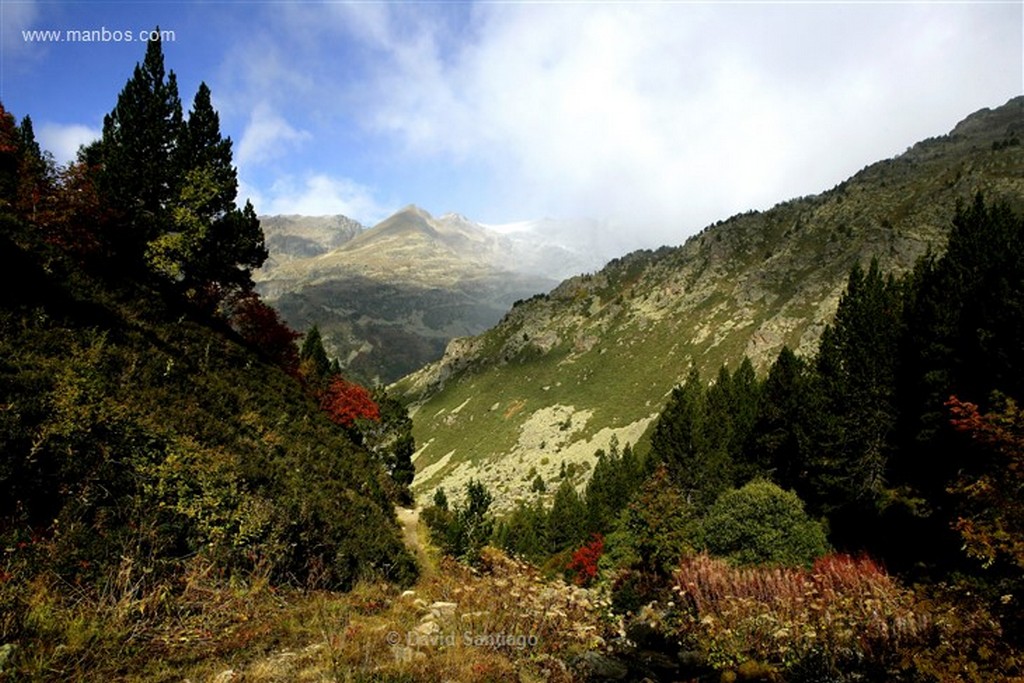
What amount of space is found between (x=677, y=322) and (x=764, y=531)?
97.9m

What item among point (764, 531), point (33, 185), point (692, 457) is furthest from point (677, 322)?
point (33, 185)

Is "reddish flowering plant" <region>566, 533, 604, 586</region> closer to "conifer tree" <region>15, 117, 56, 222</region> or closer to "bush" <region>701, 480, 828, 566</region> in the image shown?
"bush" <region>701, 480, 828, 566</region>

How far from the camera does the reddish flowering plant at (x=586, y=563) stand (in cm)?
4581

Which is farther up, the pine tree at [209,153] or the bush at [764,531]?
the pine tree at [209,153]

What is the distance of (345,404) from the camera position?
4481 centimetres

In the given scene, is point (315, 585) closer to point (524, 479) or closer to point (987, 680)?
point (987, 680)

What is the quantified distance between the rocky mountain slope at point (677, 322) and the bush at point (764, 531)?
186ft

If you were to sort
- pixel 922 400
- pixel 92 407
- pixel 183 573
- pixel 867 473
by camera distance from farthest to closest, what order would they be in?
1. pixel 867 473
2. pixel 922 400
3. pixel 92 407
4. pixel 183 573

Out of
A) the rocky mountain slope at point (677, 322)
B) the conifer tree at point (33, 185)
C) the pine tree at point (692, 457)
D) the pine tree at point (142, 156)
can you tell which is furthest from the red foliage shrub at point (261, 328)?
the rocky mountain slope at point (677, 322)

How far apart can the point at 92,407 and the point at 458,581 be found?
9.76 m

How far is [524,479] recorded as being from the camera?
9700 centimetres

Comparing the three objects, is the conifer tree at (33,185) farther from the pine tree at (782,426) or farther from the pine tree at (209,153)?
the pine tree at (782,426)

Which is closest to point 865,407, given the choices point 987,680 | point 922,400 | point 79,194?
point 922,400

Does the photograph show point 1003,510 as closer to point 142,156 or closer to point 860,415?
point 860,415
